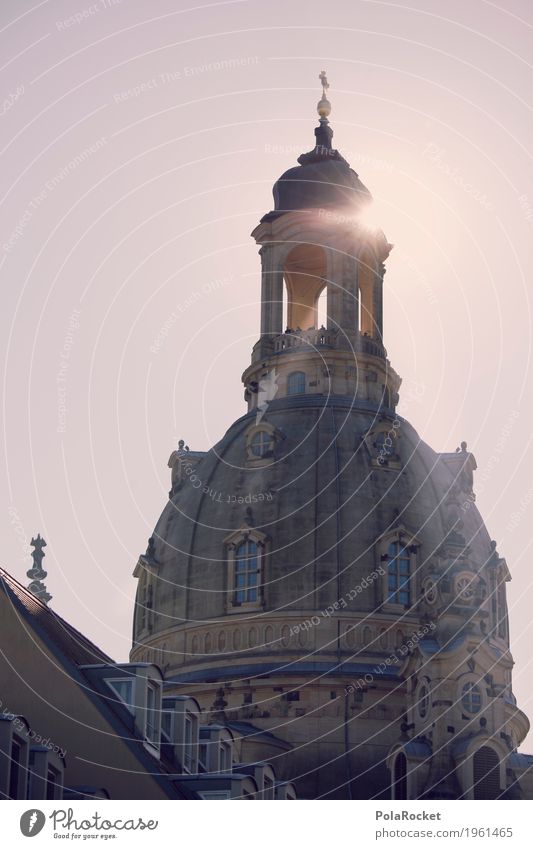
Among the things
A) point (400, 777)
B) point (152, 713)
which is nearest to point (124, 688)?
point (152, 713)

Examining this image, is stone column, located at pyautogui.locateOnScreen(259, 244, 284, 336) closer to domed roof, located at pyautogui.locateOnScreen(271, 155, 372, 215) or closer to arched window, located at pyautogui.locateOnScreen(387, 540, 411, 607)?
domed roof, located at pyautogui.locateOnScreen(271, 155, 372, 215)

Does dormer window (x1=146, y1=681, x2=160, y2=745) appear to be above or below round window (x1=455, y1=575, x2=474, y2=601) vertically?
below

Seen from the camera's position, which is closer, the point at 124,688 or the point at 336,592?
the point at 124,688

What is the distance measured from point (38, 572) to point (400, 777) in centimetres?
1888

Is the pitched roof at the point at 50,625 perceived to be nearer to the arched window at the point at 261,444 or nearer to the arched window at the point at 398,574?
the arched window at the point at 398,574

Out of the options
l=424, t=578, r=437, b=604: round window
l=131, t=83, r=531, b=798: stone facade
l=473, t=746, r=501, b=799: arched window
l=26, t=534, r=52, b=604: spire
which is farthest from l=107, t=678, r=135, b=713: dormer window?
l=424, t=578, r=437, b=604: round window

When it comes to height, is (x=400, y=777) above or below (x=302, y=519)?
below

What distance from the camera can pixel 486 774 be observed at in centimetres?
7475

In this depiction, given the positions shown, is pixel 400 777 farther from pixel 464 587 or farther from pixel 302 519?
pixel 302 519

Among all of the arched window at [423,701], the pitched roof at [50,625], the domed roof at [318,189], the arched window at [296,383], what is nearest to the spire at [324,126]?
the domed roof at [318,189]

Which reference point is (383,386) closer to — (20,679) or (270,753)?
(270,753)

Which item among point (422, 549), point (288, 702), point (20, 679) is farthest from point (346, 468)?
point (20, 679)

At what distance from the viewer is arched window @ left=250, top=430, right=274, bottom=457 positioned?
87.4 m

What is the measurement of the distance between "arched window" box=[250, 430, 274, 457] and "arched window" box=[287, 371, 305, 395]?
4573 mm
